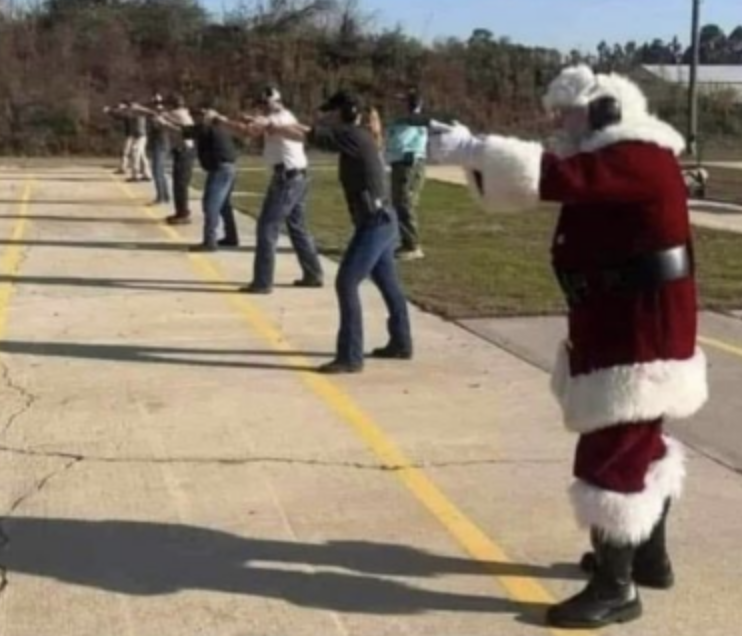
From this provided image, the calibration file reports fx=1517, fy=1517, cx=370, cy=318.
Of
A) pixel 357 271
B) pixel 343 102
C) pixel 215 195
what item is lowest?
pixel 215 195

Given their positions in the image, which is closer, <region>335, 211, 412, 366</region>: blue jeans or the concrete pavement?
the concrete pavement

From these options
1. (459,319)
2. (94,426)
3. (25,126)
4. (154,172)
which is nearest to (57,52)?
Result: (25,126)

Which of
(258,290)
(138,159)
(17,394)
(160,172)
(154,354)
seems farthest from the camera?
(138,159)

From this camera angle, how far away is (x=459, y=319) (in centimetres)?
1165

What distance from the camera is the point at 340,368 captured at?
9320 millimetres

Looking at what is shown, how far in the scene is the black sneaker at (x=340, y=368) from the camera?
30.5 ft

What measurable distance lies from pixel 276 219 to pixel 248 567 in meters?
7.31

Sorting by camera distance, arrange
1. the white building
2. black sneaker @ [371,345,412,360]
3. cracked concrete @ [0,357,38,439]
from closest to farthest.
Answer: cracked concrete @ [0,357,38,439], black sneaker @ [371,345,412,360], the white building

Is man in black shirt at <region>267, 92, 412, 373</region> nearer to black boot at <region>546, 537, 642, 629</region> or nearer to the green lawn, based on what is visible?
the green lawn

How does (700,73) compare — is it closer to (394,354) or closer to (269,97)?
(269,97)

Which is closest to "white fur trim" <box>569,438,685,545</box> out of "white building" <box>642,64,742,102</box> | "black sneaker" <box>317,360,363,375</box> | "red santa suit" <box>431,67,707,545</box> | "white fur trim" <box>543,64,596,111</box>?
"red santa suit" <box>431,67,707,545</box>

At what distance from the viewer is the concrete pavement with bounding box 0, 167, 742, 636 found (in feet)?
17.0

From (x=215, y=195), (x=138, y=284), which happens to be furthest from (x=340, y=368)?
(x=215, y=195)

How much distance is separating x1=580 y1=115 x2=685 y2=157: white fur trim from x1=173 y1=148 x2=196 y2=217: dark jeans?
14.7 m
